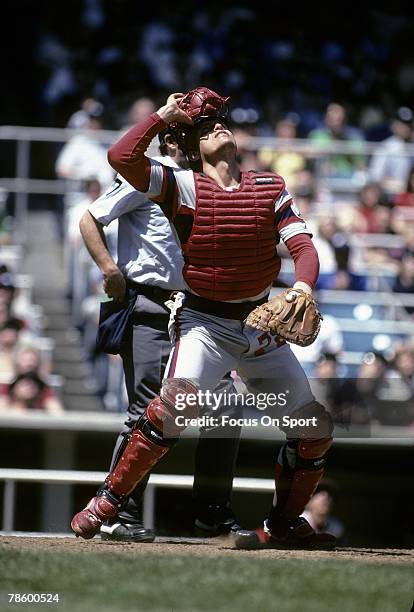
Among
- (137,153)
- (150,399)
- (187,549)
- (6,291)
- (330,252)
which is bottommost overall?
(187,549)

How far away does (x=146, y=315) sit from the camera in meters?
5.88

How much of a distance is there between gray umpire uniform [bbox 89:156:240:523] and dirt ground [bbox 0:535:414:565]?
26 centimetres

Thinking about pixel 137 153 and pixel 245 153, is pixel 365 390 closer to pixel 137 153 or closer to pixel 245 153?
pixel 137 153

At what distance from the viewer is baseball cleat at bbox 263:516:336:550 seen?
5602 millimetres

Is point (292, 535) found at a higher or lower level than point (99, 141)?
lower

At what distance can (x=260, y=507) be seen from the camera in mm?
10047

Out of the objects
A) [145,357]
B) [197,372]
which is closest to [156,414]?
[197,372]

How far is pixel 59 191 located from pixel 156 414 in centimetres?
684

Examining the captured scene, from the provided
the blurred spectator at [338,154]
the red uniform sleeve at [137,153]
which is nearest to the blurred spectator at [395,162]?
the blurred spectator at [338,154]

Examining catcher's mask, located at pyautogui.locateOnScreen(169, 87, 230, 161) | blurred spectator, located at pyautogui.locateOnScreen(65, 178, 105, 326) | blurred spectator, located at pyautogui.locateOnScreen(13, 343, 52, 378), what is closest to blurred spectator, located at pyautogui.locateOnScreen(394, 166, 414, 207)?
blurred spectator, located at pyautogui.locateOnScreen(65, 178, 105, 326)

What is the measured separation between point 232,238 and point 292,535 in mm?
1371

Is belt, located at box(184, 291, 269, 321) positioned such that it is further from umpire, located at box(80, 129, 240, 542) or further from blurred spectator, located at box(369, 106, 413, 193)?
blurred spectator, located at box(369, 106, 413, 193)

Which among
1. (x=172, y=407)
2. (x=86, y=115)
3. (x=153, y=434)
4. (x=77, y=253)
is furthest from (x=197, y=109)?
(x=86, y=115)

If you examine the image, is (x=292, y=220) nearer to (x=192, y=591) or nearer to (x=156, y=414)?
(x=156, y=414)
